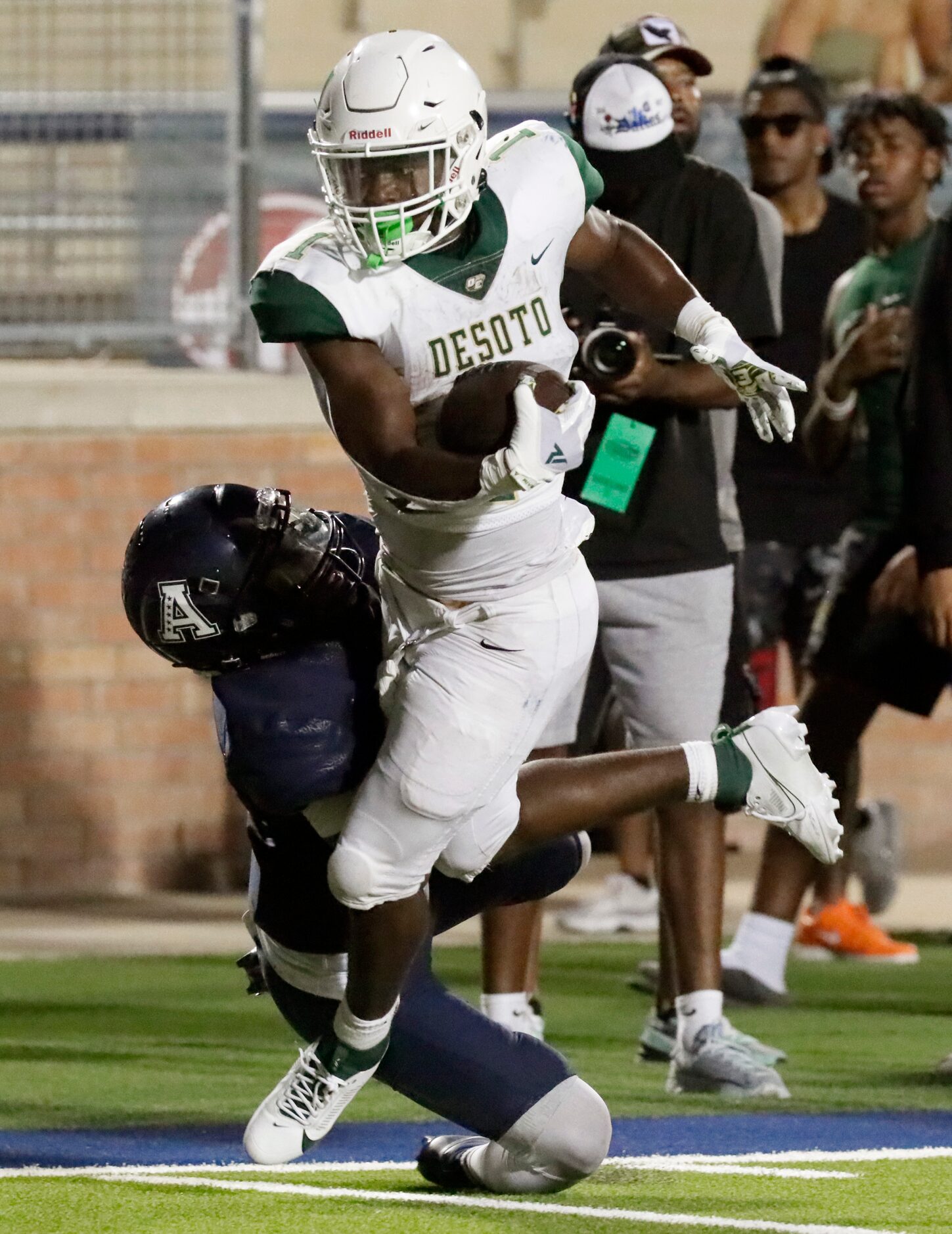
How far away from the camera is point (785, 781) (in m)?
4.12

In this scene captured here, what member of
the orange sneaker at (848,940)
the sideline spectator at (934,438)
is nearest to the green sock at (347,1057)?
the sideline spectator at (934,438)

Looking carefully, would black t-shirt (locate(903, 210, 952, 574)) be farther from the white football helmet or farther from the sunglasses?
the sunglasses

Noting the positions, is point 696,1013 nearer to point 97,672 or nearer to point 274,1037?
point 274,1037

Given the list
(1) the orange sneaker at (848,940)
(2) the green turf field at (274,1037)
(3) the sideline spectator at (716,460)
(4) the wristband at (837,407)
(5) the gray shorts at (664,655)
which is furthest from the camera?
(1) the orange sneaker at (848,940)

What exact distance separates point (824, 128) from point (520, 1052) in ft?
13.9

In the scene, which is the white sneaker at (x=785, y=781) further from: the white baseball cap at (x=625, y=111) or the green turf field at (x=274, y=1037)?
the white baseball cap at (x=625, y=111)

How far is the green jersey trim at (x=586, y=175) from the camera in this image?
4.21 metres

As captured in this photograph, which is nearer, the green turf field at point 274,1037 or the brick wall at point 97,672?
the green turf field at point 274,1037

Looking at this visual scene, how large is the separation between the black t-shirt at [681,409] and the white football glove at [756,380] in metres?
0.98

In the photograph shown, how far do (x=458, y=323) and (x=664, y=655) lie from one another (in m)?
1.39

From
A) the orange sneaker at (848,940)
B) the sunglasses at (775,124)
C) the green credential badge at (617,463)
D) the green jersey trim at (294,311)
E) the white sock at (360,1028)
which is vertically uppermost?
the green jersey trim at (294,311)

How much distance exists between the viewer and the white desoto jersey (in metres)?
3.85

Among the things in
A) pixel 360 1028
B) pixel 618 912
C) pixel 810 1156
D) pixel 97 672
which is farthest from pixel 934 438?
pixel 97 672

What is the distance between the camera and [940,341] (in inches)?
207
